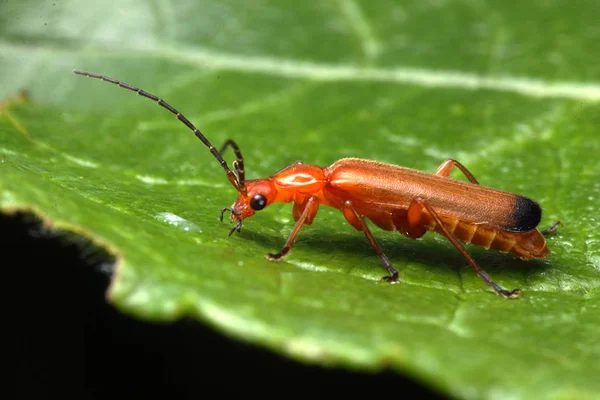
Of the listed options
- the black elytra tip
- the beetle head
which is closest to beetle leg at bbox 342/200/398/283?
the beetle head

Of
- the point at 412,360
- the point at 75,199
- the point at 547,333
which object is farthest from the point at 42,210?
the point at 547,333

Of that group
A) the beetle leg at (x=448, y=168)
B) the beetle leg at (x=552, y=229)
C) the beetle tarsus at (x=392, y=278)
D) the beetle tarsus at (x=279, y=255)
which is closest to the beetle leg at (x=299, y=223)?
the beetle tarsus at (x=279, y=255)

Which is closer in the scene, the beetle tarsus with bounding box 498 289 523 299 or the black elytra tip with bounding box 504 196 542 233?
the beetle tarsus with bounding box 498 289 523 299

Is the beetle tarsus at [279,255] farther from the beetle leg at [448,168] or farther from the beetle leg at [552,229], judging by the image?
the beetle leg at [552,229]

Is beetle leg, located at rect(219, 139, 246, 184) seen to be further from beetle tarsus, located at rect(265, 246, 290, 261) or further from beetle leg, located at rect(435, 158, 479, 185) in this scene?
beetle leg, located at rect(435, 158, 479, 185)

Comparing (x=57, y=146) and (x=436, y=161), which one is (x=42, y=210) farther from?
(x=436, y=161)

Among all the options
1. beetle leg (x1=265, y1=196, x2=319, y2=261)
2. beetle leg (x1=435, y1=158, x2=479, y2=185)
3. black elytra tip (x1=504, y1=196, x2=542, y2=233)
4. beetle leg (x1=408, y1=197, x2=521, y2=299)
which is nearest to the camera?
beetle leg (x1=265, y1=196, x2=319, y2=261)
